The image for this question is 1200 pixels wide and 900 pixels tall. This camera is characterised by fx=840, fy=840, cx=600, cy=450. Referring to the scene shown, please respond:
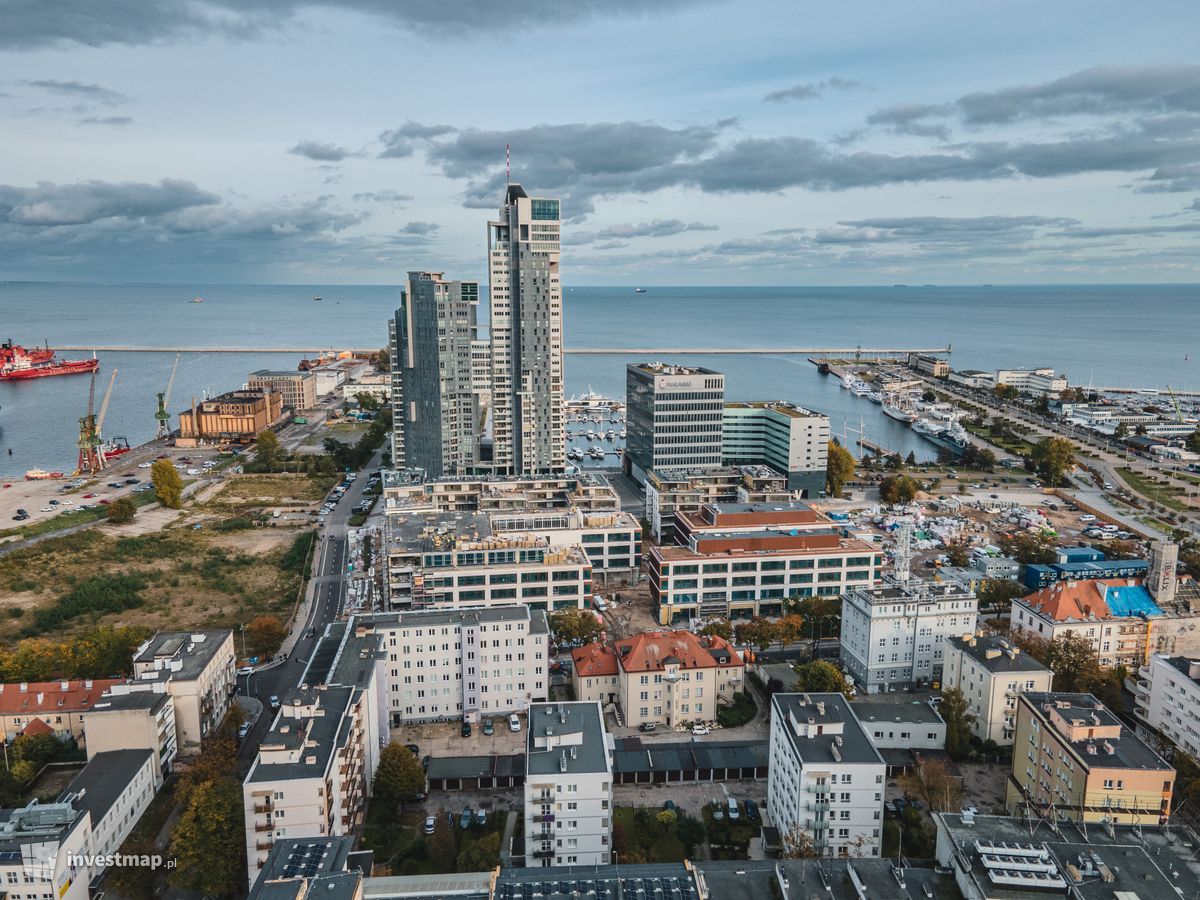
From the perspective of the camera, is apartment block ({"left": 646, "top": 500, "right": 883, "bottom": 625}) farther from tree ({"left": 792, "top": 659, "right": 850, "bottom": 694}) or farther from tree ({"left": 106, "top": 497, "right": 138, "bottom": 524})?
tree ({"left": 106, "top": 497, "right": 138, "bottom": 524})

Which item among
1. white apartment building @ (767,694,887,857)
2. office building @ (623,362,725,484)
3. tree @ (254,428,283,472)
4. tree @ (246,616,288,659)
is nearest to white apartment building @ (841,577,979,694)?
white apartment building @ (767,694,887,857)

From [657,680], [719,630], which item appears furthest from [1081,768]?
[719,630]

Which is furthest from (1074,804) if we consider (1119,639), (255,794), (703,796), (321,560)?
(321,560)

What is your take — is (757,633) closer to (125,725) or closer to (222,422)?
(125,725)

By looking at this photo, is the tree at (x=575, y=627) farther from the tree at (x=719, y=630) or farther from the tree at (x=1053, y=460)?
the tree at (x=1053, y=460)

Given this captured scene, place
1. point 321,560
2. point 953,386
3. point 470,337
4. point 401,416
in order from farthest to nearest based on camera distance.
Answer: point 953,386 → point 401,416 → point 470,337 → point 321,560

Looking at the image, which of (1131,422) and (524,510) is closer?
(524,510)

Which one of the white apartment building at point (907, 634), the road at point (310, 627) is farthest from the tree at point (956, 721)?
the road at point (310, 627)

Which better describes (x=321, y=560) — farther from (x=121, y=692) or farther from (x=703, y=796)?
(x=703, y=796)

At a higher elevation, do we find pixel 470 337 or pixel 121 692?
pixel 470 337
